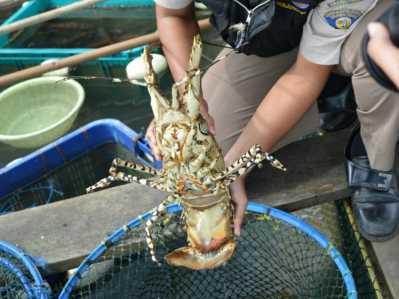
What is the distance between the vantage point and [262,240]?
280cm

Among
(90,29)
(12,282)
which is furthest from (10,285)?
(90,29)

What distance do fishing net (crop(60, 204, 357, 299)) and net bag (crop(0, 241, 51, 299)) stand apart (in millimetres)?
198

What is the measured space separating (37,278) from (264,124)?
152 cm

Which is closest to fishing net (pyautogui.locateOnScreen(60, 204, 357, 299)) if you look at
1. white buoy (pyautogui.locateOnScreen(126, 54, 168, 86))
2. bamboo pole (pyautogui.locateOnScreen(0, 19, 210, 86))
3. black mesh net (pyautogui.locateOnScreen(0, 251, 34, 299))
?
black mesh net (pyautogui.locateOnScreen(0, 251, 34, 299))

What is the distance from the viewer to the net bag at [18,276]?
95.7 inches

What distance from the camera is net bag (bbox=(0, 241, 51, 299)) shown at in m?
2.43

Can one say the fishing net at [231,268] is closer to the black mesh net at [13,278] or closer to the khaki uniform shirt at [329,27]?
the black mesh net at [13,278]

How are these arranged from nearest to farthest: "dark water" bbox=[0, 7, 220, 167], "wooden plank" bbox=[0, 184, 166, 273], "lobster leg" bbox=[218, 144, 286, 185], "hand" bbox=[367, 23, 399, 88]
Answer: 1. "hand" bbox=[367, 23, 399, 88]
2. "lobster leg" bbox=[218, 144, 286, 185]
3. "wooden plank" bbox=[0, 184, 166, 273]
4. "dark water" bbox=[0, 7, 220, 167]

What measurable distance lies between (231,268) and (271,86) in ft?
3.98

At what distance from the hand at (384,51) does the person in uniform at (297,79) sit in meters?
0.80

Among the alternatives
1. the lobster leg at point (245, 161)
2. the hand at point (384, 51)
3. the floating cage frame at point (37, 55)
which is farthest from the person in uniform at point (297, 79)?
the floating cage frame at point (37, 55)

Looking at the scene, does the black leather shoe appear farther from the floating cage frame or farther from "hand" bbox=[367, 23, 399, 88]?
the floating cage frame

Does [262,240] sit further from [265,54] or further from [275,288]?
[265,54]

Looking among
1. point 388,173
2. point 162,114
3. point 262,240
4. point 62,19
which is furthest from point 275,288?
point 62,19
